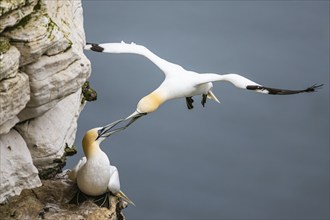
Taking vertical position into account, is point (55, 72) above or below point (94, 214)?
above

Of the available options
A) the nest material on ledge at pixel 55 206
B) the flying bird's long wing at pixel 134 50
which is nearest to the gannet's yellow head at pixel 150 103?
the flying bird's long wing at pixel 134 50

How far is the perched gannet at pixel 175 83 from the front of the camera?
50.9ft

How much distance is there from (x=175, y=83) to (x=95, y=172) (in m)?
1.78

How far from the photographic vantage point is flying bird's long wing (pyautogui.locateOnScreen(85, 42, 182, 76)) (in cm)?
1648

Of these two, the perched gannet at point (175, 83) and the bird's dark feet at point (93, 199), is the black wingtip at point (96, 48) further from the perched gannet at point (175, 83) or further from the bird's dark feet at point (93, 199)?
the bird's dark feet at point (93, 199)

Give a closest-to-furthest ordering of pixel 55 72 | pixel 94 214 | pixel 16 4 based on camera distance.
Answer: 1. pixel 16 4
2. pixel 55 72
3. pixel 94 214

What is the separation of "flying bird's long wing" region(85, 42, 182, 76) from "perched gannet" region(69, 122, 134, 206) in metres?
1.60

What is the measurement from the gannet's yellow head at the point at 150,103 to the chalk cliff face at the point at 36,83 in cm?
94

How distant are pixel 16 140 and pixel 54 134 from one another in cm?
72

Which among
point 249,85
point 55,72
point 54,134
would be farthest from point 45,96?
point 249,85

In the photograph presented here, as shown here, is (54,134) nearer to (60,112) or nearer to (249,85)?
(60,112)

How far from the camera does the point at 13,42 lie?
1316 cm

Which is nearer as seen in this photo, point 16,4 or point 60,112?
point 16,4

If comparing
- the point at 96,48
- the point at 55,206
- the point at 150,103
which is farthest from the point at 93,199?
→ the point at 96,48
